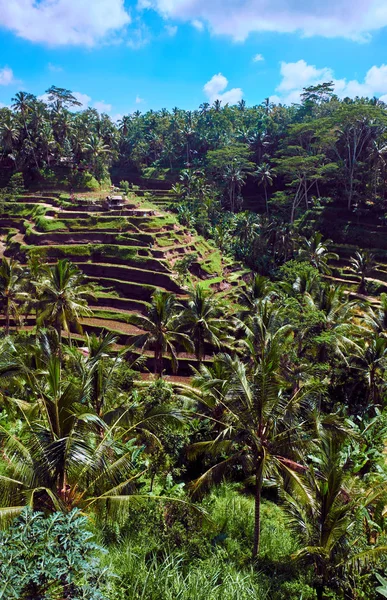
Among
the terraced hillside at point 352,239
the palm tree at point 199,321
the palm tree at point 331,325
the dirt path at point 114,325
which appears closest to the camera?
the palm tree at point 331,325

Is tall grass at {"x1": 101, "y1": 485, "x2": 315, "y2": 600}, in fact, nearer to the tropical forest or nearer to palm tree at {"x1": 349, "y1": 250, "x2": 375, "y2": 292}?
the tropical forest

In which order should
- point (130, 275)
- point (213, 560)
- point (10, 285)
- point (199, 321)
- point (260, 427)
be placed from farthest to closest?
point (130, 275), point (10, 285), point (199, 321), point (260, 427), point (213, 560)

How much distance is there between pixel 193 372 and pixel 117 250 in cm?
2221

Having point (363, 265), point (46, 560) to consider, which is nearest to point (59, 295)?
point (46, 560)

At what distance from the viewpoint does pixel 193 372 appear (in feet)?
134

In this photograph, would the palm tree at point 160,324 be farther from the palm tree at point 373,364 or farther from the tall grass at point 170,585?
the tall grass at point 170,585

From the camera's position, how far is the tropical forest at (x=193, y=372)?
32.4 ft

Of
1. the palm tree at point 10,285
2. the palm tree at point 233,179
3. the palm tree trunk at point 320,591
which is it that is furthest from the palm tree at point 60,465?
the palm tree at point 233,179

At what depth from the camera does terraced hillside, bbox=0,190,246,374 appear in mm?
48656

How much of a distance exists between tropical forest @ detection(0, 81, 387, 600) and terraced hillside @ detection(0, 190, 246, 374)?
28 centimetres

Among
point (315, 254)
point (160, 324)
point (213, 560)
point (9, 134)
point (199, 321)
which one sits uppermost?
point (9, 134)

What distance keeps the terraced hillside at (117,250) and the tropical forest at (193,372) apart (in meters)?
0.28

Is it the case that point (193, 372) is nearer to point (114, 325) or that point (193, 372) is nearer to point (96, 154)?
point (114, 325)

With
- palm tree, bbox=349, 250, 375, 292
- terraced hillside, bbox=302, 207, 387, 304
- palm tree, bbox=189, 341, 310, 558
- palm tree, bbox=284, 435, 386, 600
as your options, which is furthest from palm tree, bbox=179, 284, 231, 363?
palm tree, bbox=349, 250, 375, 292
